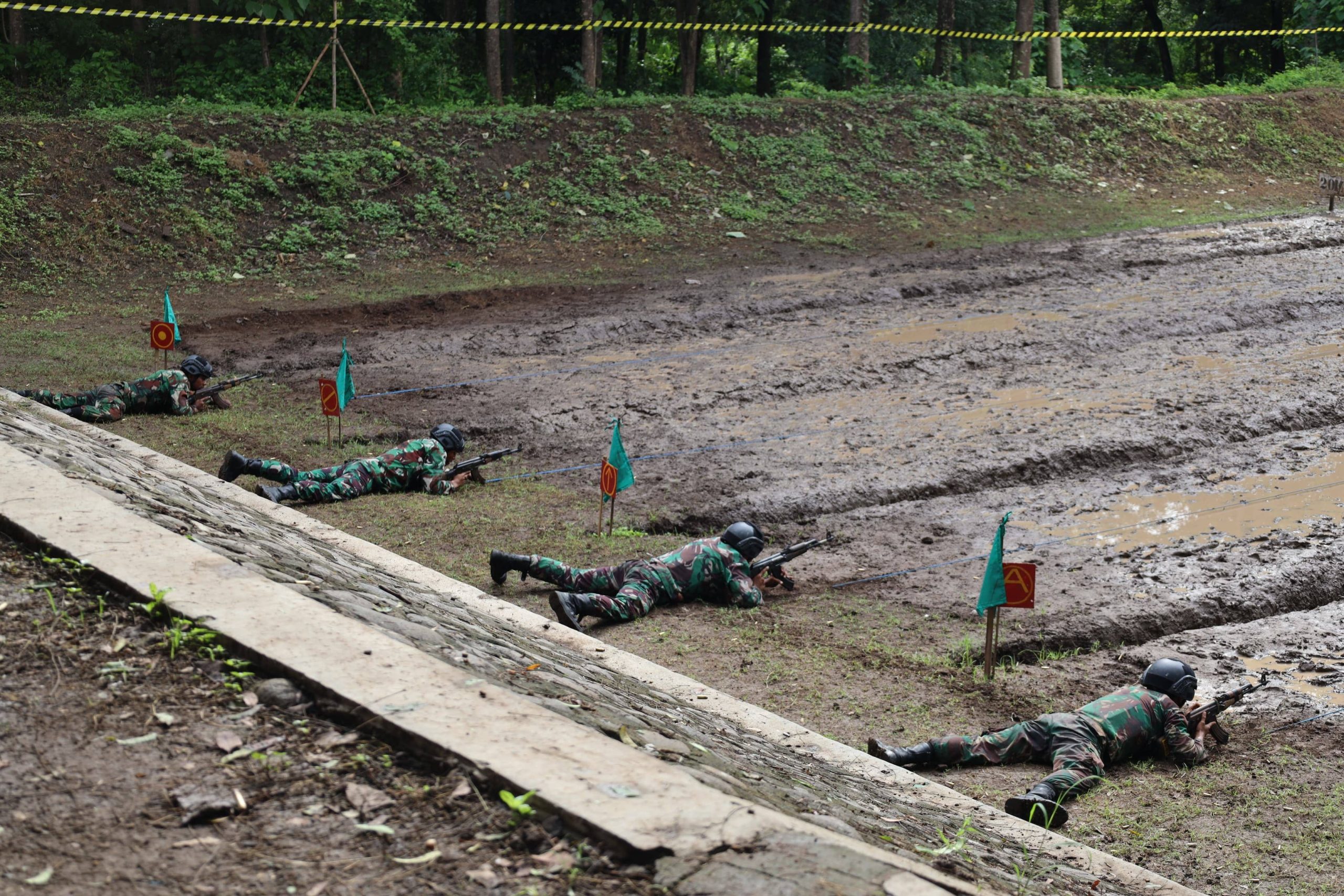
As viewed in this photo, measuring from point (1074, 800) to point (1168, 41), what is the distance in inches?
1587

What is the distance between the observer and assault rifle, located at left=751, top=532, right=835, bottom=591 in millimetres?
8812

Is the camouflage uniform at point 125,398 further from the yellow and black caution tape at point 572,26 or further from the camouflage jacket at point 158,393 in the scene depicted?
the yellow and black caution tape at point 572,26

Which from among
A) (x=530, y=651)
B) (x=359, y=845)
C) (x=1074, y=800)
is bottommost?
(x=1074, y=800)

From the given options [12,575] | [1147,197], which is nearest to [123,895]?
[12,575]

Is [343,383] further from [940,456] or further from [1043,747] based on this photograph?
[1043,747]

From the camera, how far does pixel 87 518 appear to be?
5852 millimetres

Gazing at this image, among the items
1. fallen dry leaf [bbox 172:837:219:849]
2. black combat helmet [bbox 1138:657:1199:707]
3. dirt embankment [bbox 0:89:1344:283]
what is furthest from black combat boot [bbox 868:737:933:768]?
dirt embankment [bbox 0:89:1344:283]

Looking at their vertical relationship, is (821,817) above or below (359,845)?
below

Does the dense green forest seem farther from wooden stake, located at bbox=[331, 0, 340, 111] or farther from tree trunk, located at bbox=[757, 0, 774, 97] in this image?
wooden stake, located at bbox=[331, 0, 340, 111]

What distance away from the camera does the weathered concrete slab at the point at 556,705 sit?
154 inches

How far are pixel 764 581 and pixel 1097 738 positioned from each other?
289cm

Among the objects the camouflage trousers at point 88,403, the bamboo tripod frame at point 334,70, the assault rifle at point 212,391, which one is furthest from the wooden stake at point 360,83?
the camouflage trousers at point 88,403

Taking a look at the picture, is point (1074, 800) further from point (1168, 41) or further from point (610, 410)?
point (1168, 41)

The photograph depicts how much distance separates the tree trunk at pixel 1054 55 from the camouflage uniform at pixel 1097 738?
2542 centimetres
